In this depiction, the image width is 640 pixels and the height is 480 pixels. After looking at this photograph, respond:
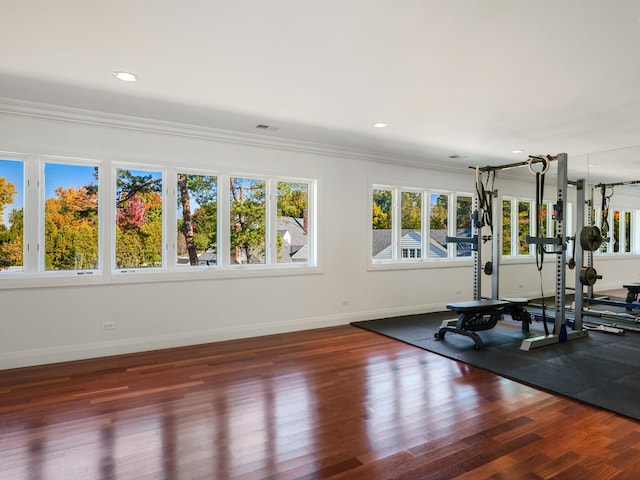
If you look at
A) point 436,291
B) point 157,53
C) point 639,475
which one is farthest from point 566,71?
point 436,291

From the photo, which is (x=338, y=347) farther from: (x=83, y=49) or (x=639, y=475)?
(x=83, y=49)

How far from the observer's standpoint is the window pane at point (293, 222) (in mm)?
5309

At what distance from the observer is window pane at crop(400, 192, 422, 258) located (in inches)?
253

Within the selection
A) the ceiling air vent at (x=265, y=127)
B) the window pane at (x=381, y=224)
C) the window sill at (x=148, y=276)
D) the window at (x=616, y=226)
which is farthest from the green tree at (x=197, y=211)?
the window at (x=616, y=226)

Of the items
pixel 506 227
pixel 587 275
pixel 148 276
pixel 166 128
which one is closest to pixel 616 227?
pixel 587 275

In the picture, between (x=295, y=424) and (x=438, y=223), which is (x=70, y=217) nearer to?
(x=295, y=424)

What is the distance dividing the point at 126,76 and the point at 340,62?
1.70 metres

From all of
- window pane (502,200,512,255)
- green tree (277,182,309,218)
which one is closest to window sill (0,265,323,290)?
green tree (277,182,309,218)

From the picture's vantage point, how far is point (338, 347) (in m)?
4.46

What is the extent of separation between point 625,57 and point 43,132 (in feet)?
16.6

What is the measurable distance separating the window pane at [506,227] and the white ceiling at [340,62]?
10.8 feet

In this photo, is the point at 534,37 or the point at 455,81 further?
the point at 455,81

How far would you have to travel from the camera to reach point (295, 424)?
8.57 ft

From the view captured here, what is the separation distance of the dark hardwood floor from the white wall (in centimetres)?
42
